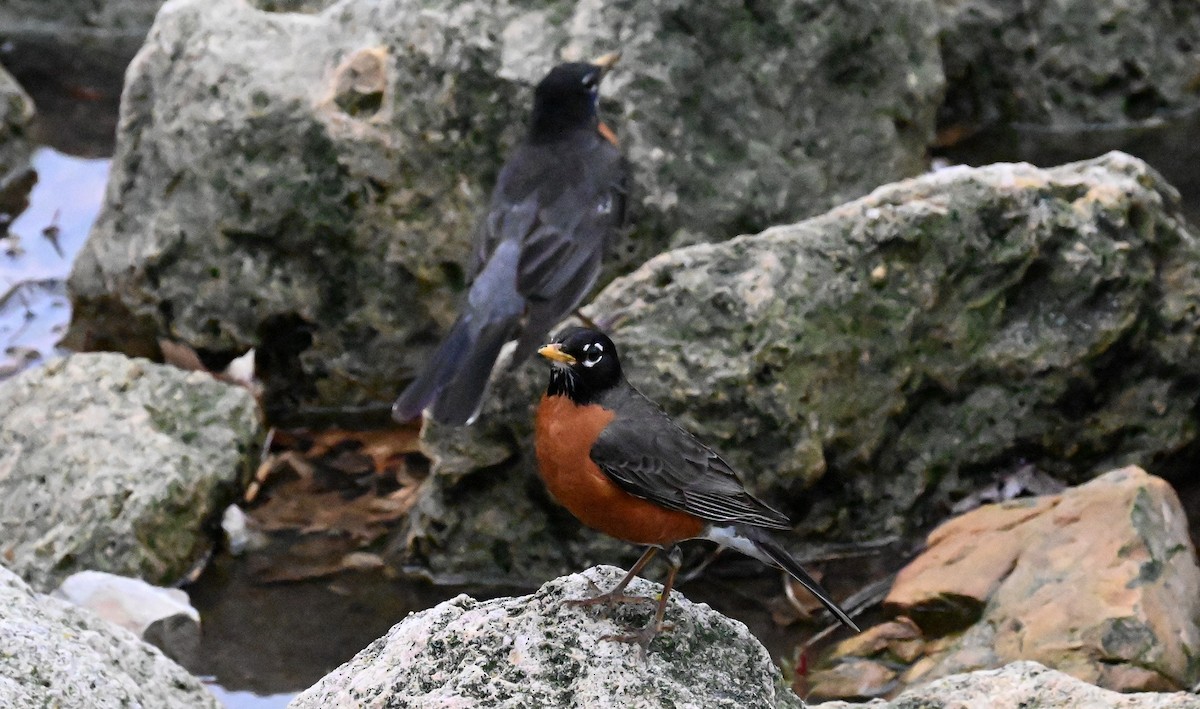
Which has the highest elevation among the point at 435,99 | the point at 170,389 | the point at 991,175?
the point at 991,175

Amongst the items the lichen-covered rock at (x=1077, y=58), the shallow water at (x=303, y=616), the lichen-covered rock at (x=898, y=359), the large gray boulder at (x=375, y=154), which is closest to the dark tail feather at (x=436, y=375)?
the lichen-covered rock at (x=898, y=359)

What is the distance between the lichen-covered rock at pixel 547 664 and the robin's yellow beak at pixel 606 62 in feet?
12.2

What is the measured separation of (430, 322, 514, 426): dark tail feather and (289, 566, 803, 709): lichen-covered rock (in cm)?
188

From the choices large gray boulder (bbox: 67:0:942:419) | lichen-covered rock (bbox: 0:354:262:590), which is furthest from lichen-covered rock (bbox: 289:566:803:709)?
large gray boulder (bbox: 67:0:942:419)

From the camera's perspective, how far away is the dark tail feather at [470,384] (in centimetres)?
519

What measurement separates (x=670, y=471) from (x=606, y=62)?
10.8ft

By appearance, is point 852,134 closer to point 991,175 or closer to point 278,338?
point 991,175

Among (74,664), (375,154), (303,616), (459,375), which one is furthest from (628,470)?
(375,154)

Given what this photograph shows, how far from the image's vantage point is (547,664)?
3.08m

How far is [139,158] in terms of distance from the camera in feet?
23.2

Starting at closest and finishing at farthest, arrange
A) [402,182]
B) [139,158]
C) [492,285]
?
[492,285] → [402,182] → [139,158]

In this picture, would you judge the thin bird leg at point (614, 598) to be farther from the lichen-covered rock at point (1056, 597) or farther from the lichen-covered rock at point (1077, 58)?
the lichen-covered rock at point (1077, 58)

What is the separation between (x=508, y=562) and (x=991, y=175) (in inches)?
88.8

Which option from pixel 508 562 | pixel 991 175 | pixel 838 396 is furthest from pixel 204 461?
pixel 991 175
